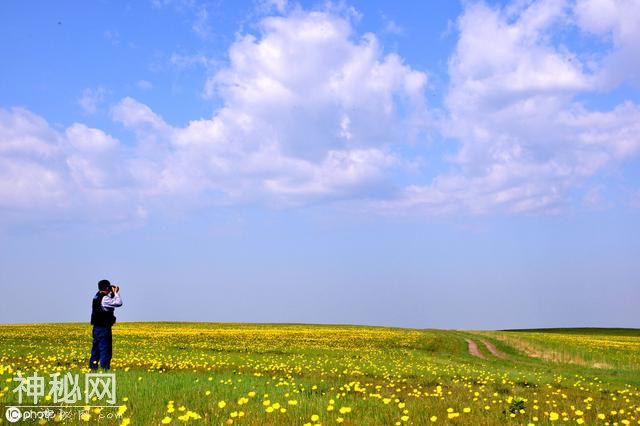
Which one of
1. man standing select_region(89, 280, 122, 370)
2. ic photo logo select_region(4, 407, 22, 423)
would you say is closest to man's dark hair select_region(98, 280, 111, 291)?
man standing select_region(89, 280, 122, 370)

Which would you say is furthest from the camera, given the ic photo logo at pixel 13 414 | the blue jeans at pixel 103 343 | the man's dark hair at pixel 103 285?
the man's dark hair at pixel 103 285

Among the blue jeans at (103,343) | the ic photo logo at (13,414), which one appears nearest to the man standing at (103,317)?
the blue jeans at (103,343)

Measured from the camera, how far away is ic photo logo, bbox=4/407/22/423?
6805mm

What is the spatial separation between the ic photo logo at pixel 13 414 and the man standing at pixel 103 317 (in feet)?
25.7

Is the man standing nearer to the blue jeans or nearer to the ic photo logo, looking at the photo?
the blue jeans

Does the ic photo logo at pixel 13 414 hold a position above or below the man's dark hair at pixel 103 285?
below

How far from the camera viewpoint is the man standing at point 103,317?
15000 mm

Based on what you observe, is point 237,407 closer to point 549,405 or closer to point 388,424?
point 388,424

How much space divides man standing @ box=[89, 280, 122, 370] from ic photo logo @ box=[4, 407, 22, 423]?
7.84 meters

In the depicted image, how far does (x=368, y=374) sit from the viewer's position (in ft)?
57.6

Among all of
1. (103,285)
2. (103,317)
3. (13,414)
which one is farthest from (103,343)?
(13,414)

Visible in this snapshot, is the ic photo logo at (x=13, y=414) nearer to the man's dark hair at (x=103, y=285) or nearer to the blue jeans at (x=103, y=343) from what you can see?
the blue jeans at (x=103, y=343)

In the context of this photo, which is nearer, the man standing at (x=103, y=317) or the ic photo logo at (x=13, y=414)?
the ic photo logo at (x=13, y=414)

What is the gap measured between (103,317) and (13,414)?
8.22 m
